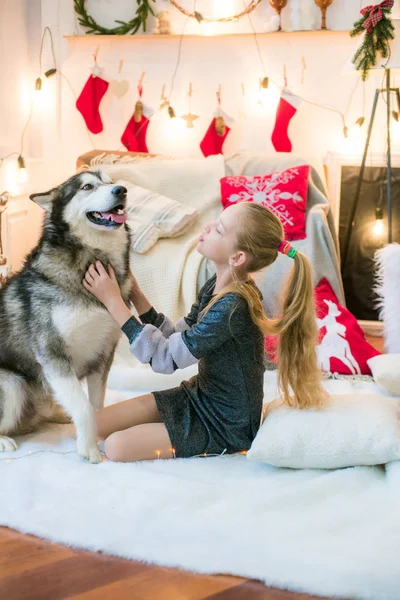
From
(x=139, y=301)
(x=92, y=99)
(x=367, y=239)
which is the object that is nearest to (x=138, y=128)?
(x=92, y=99)

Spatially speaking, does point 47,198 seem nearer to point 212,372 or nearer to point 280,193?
point 212,372

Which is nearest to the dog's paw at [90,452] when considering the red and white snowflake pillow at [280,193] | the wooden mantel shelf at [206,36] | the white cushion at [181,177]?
the red and white snowflake pillow at [280,193]

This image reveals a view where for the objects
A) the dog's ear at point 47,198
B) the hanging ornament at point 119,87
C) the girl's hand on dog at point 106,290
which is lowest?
the girl's hand on dog at point 106,290

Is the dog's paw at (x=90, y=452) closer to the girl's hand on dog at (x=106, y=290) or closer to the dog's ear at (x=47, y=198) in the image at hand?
the girl's hand on dog at (x=106, y=290)

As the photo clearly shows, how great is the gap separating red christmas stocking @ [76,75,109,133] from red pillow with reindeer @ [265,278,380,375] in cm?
212

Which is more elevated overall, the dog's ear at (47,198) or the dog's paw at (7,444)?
the dog's ear at (47,198)

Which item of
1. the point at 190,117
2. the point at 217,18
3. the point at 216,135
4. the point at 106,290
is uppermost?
the point at 217,18

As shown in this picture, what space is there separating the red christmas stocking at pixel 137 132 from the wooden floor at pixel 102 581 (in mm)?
3326

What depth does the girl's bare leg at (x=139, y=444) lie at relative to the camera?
201cm

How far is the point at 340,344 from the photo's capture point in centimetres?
304

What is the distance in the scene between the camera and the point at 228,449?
2055 mm

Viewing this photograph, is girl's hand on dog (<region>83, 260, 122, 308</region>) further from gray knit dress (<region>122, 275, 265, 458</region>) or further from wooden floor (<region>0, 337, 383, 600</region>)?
wooden floor (<region>0, 337, 383, 600</region>)

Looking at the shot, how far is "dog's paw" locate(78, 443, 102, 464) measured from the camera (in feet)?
6.57

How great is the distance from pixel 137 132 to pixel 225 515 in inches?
128
